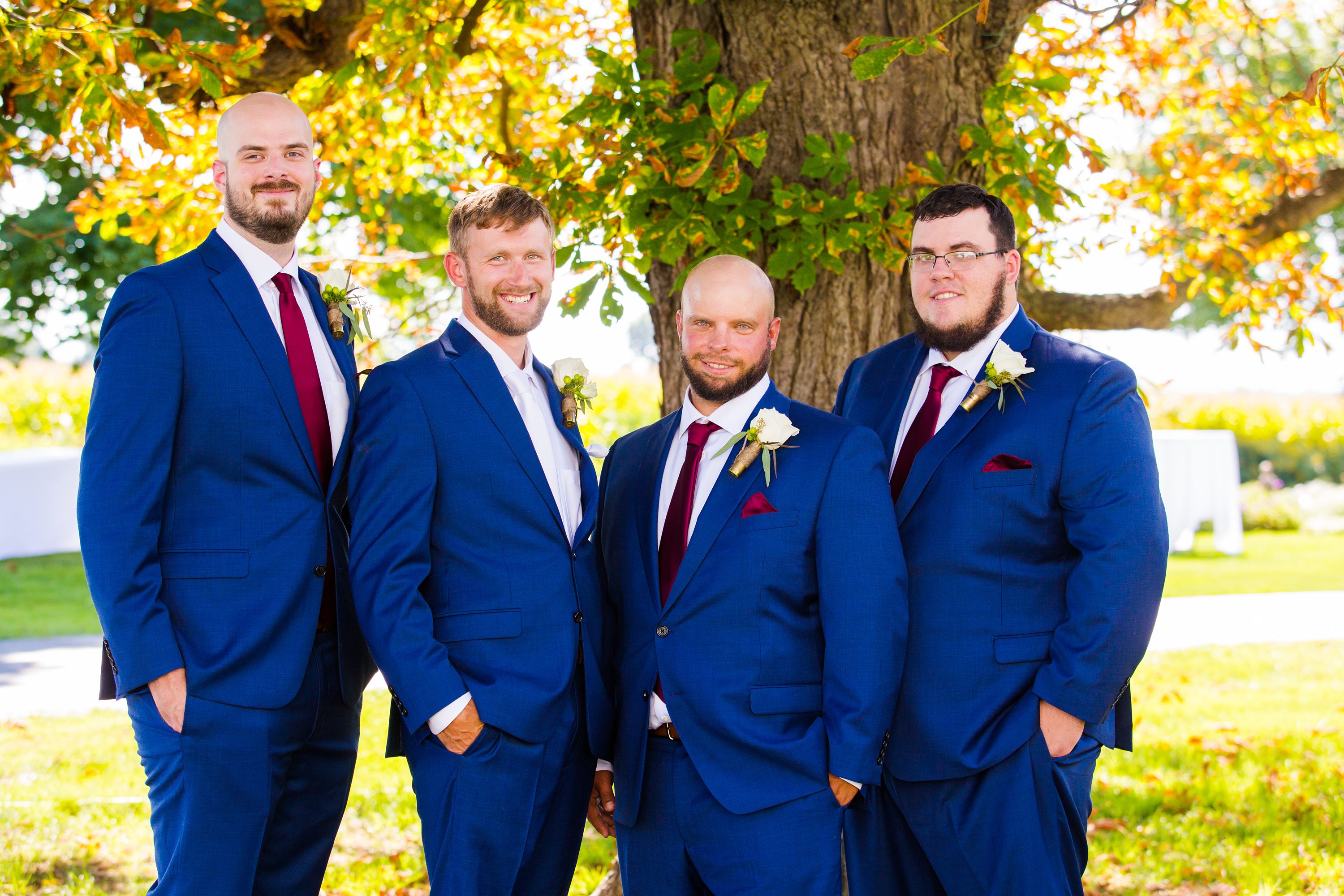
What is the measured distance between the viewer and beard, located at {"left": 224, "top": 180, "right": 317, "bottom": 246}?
297 cm

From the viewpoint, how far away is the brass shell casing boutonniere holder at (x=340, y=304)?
3160 mm

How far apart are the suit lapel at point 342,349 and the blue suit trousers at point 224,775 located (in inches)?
23.7

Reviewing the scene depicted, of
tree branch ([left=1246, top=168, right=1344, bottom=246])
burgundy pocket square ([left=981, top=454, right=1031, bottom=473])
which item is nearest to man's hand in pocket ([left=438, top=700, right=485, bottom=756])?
burgundy pocket square ([left=981, top=454, right=1031, bottom=473])

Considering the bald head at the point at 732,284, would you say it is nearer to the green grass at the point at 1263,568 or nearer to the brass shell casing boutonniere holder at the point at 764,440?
the brass shell casing boutonniere holder at the point at 764,440

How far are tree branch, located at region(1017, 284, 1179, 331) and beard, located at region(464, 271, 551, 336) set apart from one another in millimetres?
3125

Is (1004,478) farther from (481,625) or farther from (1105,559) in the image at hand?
(481,625)

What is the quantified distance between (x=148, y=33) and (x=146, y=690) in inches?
91.1

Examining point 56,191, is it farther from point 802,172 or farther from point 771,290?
point 771,290

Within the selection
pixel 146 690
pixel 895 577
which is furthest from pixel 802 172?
pixel 146 690

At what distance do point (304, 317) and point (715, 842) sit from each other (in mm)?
1776

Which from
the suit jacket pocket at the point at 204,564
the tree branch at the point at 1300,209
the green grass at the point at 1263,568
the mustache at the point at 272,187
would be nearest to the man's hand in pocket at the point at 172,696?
the suit jacket pocket at the point at 204,564

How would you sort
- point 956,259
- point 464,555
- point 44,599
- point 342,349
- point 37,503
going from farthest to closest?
point 37,503 < point 44,599 < point 342,349 < point 956,259 < point 464,555

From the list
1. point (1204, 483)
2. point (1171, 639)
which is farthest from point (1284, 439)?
point (1171, 639)

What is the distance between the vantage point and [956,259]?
3.04 m
